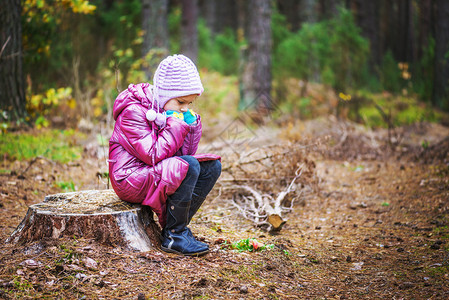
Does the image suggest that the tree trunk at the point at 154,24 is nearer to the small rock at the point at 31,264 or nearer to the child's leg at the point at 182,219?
the child's leg at the point at 182,219

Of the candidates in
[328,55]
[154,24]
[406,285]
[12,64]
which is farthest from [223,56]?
[406,285]

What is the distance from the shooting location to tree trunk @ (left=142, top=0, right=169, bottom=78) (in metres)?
9.56

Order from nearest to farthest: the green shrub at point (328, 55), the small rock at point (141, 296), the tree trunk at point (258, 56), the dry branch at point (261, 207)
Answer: the small rock at point (141, 296) → the dry branch at point (261, 207) → the tree trunk at point (258, 56) → the green shrub at point (328, 55)

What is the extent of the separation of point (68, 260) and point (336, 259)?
1991 millimetres

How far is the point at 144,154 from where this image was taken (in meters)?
2.68

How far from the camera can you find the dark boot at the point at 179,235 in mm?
2828

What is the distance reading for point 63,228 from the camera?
263cm

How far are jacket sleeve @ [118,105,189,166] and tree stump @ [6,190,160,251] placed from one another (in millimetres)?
412

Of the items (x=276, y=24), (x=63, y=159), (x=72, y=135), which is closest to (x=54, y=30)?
(x=72, y=135)

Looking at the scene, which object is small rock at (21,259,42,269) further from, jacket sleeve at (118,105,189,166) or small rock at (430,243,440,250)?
small rock at (430,243,440,250)

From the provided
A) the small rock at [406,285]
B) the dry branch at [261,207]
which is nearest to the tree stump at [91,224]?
the dry branch at [261,207]

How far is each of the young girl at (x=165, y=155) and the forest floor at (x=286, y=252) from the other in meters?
0.30

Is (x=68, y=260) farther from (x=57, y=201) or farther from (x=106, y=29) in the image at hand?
(x=106, y=29)

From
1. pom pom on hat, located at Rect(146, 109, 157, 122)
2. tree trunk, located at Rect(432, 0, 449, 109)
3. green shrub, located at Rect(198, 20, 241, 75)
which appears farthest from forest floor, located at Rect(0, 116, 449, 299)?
green shrub, located at Rect(198, 20, 241, 75)
